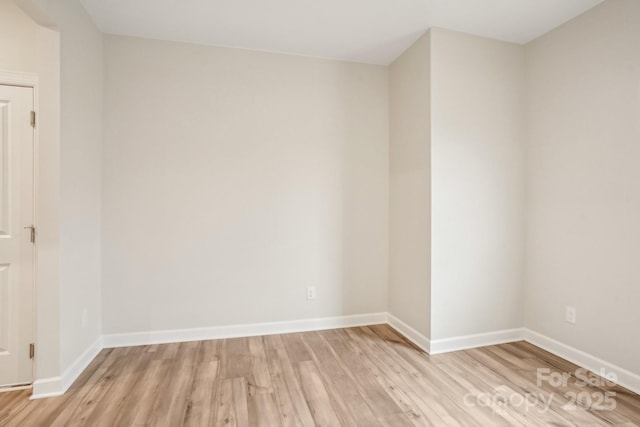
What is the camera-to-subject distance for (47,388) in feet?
6.47

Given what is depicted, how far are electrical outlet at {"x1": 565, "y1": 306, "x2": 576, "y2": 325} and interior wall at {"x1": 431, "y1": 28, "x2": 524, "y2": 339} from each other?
42 cm

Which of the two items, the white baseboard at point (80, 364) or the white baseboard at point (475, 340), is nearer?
the white baseboard at point (80, 364)

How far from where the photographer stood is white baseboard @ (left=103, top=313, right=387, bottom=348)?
2.71 m

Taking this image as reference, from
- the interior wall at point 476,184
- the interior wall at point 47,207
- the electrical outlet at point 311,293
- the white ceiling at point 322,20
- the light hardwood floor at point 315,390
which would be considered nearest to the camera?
the light hardwood floor at point 315,390

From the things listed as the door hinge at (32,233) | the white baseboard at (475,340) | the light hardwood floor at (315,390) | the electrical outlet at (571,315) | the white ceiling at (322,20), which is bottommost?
the light hardwood floor at (315,390)

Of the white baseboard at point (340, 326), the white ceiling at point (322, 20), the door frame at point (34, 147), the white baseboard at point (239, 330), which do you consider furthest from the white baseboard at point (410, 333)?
the door frame at point (34, 147)

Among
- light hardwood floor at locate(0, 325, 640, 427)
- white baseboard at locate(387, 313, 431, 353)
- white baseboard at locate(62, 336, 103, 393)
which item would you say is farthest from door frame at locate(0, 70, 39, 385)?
white baseboard at locate(387, 313, 431, 353)

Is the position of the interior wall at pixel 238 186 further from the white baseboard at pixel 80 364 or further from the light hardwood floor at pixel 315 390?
the light hardwood floor at pixel 315 390

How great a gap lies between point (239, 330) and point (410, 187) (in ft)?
6.95

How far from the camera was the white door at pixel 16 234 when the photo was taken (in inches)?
80.7

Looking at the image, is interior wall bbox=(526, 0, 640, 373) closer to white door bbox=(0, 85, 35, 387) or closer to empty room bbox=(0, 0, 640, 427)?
empty room bbox=(0, 0, 640, 427)

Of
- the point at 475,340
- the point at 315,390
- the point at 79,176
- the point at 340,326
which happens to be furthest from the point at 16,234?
the point at 475,340

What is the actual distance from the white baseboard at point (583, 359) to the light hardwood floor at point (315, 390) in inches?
2.6

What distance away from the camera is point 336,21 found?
2520 mm
